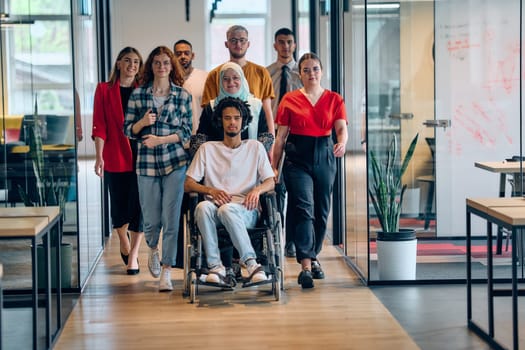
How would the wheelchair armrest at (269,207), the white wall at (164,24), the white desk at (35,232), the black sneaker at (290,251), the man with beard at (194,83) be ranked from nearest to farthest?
1. the white desk at (35,232)
2. the wheelchair armrest at (269,207)
3. the man with beard at (194,83)
4. the black sneaker at (290,251)
5. the white wall at (164,24)

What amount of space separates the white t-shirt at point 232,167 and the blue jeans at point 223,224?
0.63ft

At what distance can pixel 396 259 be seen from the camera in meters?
5.66

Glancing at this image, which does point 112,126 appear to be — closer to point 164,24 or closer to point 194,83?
point 194,83

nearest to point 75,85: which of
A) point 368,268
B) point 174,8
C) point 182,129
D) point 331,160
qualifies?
point 182,129

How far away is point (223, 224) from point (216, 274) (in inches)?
10.7

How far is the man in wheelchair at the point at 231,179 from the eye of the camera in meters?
5.26

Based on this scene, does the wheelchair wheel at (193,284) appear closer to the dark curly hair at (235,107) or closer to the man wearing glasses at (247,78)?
the dark curly hair at (235,107)

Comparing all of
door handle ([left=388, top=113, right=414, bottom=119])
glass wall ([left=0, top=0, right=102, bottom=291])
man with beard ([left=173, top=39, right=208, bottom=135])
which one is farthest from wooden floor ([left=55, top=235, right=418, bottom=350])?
man with beard ([left=173, top=39, right=208, bottom=135])

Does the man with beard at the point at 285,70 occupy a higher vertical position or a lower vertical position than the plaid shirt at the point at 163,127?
higher

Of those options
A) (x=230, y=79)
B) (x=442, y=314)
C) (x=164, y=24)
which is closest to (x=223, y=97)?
(x=230, y=79)

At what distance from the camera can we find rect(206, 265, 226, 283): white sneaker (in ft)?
17.0

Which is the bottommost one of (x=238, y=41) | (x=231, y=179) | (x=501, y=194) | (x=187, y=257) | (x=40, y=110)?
(x=187, y=257)

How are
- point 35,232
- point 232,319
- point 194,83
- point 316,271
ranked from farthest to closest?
1. point 194,83
2. point 316,271
3. point 232,319
4. point 35,232

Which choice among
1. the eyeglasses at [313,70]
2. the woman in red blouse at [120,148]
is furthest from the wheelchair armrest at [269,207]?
the woman in red blouse at [120,148]
